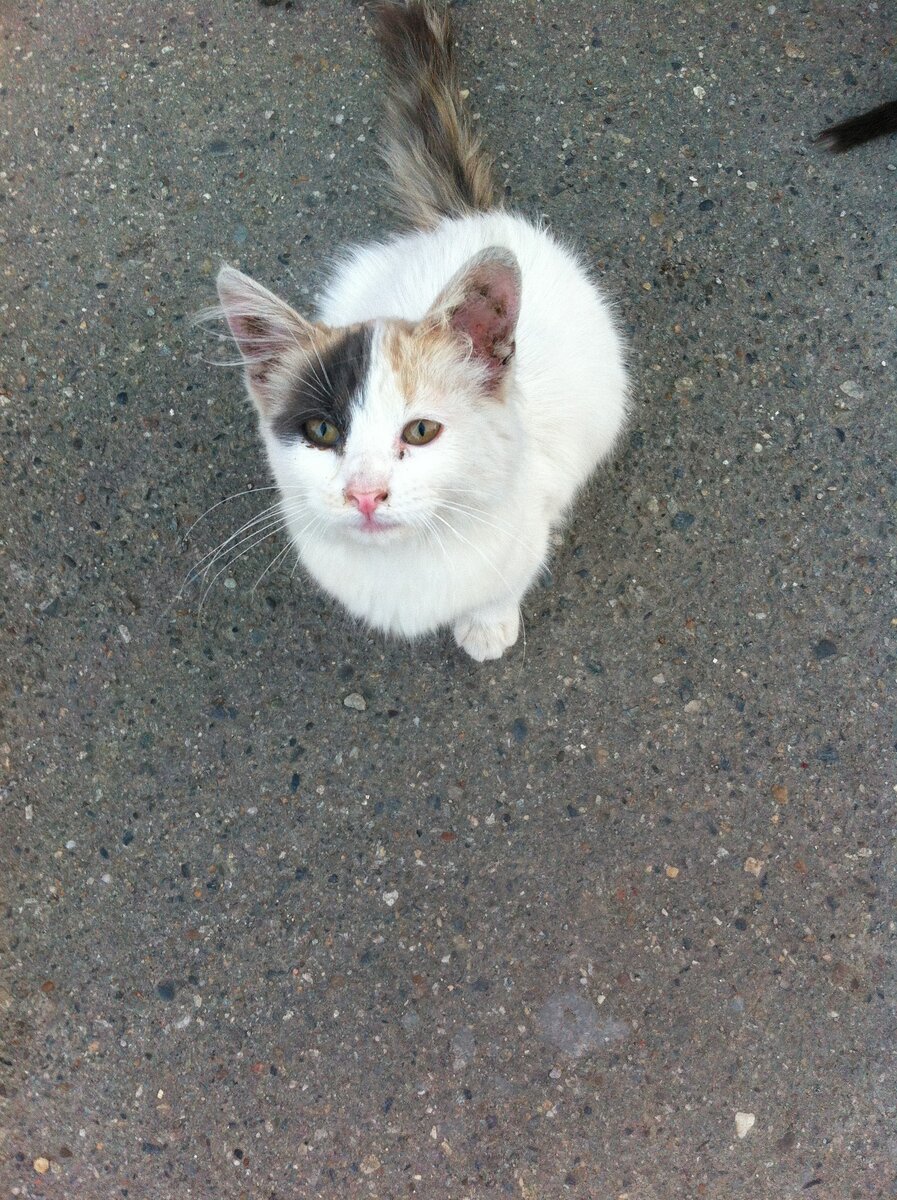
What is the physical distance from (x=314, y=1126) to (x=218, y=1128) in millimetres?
272

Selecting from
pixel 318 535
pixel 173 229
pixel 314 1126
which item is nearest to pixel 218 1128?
Result: pixel 314 1126

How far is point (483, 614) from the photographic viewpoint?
7.45 feet

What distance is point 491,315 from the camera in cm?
162

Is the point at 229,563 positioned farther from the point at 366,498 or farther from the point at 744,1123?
the point at 744,1123

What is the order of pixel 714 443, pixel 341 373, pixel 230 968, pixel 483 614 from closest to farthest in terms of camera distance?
pixel 341 373, pixel 483 614, pixel 230 968, pixel 714 443

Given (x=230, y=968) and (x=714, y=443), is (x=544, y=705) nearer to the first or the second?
(x=714, y=443)

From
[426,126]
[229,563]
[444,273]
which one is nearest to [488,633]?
[229,563]

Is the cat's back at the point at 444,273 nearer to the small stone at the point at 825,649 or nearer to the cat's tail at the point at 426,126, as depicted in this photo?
the cat's tail at the point at 426,126

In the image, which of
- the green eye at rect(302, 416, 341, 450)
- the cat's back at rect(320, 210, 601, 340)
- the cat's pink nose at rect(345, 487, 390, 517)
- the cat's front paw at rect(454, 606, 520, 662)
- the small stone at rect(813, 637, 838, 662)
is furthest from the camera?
the small stone at rect(813, 637, 838, 662)

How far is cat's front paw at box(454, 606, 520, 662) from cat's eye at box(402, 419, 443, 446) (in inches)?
31.6

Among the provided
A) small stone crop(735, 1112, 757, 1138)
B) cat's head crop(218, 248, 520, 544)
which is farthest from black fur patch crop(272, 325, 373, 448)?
small stone crop(735, 1112, 757, 1138)

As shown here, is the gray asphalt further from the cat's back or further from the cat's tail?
the cat's back

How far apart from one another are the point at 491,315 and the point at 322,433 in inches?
15.7

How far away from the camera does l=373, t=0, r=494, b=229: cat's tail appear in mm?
2406
